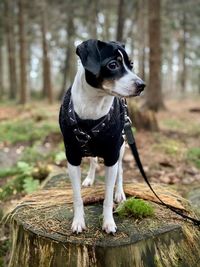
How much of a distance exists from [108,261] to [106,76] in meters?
1.44

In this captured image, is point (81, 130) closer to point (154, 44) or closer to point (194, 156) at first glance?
point (194, 156)

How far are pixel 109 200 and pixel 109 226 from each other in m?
0.21

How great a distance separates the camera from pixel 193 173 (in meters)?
6.82

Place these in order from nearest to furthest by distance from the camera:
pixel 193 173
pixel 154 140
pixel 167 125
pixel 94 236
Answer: pixel 94 236
pixel 193 173
pixel 154 140
pixel 167 125

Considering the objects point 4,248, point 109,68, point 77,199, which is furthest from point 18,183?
point 109,68

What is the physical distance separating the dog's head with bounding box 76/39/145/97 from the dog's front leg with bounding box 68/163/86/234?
83 cm

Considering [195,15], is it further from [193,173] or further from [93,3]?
[193,173]

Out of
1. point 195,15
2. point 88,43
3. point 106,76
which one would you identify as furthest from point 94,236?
point 195,15

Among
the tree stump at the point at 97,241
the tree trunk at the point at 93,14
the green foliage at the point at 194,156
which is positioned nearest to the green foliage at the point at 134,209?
the tree stump at the point at 97,241

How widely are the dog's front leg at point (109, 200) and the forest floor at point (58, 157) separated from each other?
117cm

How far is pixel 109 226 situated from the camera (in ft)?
10.7

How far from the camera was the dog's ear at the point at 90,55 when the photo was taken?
8.83 feet

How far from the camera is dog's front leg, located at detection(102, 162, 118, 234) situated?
3.26 metres

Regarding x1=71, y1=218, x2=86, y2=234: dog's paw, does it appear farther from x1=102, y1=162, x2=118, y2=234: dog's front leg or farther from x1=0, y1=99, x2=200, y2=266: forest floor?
x1=0, y1=99, x2=200, y2=266: forest floor
